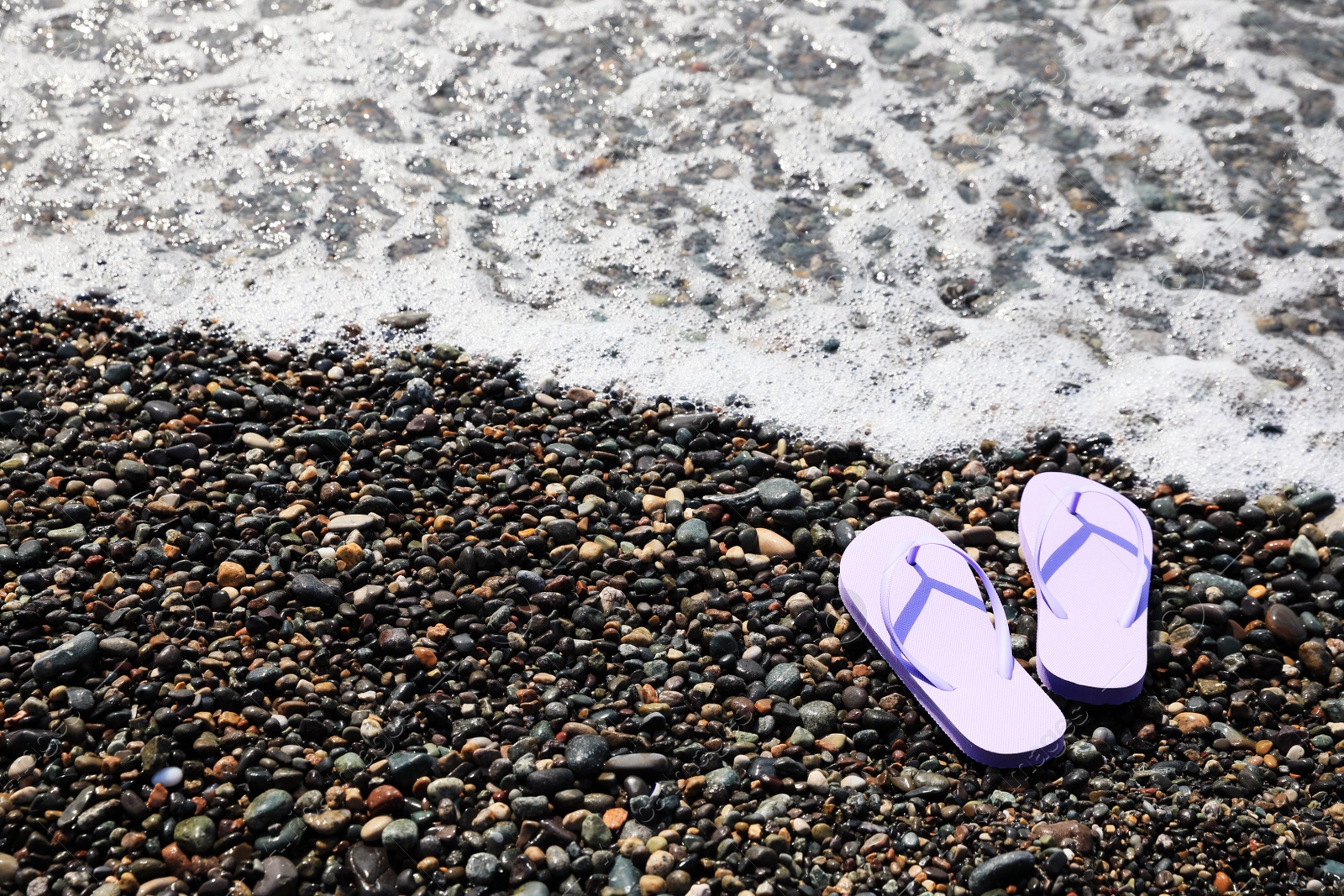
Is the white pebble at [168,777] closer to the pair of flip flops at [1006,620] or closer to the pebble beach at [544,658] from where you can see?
the pebble beach at [544,658]

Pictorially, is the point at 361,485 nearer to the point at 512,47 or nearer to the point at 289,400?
the point at 289,400

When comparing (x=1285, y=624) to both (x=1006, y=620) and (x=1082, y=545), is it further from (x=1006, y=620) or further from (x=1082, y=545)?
(x=1006, y=620)

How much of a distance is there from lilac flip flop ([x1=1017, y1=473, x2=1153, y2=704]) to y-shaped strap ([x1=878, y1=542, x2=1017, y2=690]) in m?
0.13

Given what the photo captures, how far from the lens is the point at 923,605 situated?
10.9 ft

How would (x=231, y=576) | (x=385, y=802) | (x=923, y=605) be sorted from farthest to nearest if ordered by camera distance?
(x=923, y=605)
(x=231, y=576)
(x=385, y=802)

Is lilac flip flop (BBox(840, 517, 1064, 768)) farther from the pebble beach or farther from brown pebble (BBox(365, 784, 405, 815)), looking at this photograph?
brown pebble (BBox(365, 784, 405, 815))

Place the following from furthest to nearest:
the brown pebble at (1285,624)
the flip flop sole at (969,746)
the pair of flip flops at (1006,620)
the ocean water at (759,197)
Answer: the ocean water at (759,197) → the brown pebble at (1285,624) → the pair of flip flops at (1006,620) → the flip flop sole at (969,746)

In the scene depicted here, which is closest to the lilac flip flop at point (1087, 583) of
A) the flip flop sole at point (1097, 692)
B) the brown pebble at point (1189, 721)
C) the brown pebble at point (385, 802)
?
the flip flop sole at point (1097, 692)

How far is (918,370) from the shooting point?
4340 millimetres

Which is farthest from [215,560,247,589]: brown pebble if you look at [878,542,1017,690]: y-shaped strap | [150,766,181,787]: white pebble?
[878,542,1017,690]: y-shaped strap

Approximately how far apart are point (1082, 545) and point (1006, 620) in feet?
1.46

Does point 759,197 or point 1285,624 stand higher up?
point 759,197

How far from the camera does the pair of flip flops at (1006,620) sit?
2965 mm

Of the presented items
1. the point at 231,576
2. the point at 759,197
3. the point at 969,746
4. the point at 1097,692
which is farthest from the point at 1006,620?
the point at 759,197
